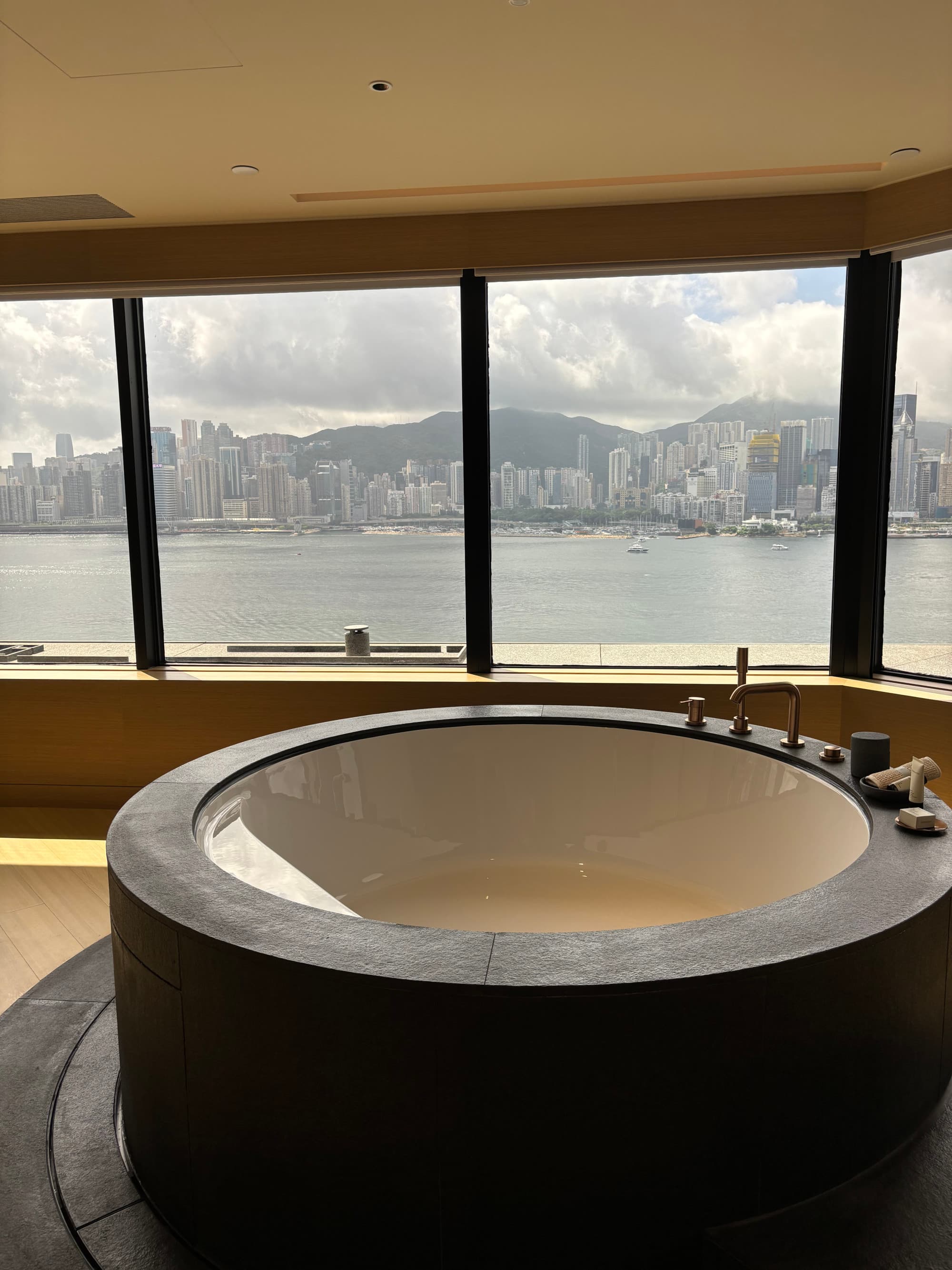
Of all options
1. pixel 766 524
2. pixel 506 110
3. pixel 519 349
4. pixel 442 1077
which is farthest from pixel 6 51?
pixel 766 524

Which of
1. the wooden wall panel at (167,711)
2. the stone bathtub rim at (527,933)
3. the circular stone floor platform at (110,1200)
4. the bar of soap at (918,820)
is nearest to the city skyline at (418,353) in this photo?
the wooden wall panel at (167,711)

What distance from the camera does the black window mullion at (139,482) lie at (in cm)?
372

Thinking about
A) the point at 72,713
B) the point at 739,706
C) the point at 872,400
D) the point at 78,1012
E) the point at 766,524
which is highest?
the point at 872,400

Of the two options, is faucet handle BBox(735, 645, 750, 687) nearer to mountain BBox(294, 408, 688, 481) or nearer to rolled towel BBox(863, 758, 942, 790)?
rolled towel BBox(863, 758, 942, 790)

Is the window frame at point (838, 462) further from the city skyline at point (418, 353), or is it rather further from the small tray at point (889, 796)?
the small tray at point (889, 796)

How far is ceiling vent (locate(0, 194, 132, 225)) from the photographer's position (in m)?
3.20

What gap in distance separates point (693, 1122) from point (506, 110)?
2468mm

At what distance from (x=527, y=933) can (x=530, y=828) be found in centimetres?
127

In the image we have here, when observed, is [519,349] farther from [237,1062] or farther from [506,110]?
[237,1062]

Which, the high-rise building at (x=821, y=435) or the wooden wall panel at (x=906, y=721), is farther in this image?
the high-rise building at (x=821, y=435)

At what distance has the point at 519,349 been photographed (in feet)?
11.9

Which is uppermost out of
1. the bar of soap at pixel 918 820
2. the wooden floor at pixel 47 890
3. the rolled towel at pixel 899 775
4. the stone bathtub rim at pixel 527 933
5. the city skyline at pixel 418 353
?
the city skyline at pixel 418 353

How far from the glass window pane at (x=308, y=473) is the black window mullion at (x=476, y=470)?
0.08m

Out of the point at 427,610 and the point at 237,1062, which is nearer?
the point at 237,1062
